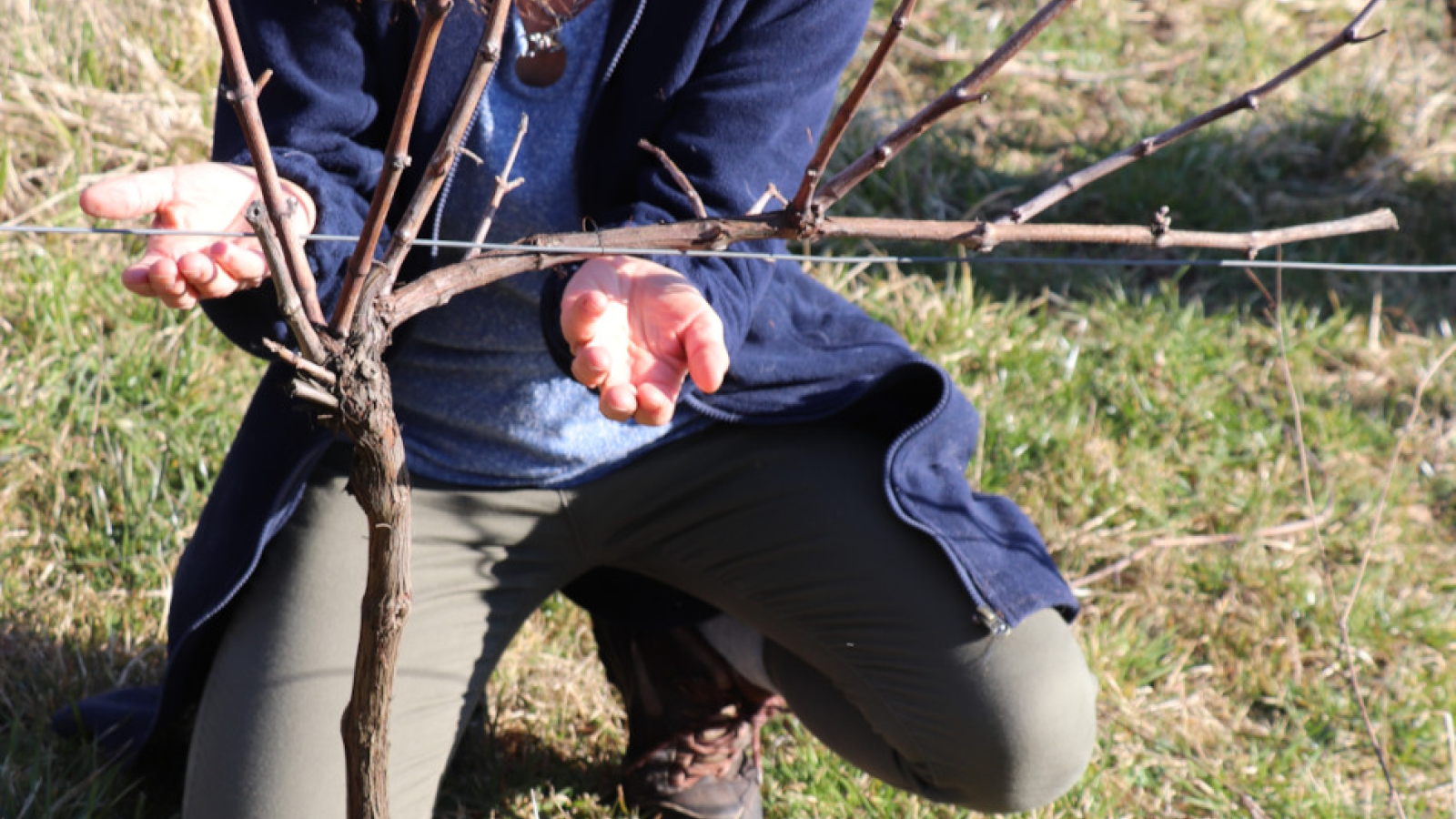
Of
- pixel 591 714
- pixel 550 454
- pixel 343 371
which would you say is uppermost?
pixel 343 371

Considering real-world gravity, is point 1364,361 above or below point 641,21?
below

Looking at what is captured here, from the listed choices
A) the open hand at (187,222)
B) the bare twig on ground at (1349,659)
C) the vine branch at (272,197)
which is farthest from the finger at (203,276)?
the bare twig on ground at (1349,659)

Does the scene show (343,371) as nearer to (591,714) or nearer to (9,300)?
(591,714)

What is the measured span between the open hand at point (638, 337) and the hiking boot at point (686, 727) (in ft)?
2.16

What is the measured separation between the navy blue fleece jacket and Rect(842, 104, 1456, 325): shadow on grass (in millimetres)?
1238

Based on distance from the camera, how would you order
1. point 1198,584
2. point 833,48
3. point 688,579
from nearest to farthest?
point 833,48 < point 688,579 < point 1198,584

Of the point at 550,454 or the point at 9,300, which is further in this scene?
the point at 9,300

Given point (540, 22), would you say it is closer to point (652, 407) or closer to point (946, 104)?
point (652, 407)

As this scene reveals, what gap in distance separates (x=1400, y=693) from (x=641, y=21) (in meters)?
1.53

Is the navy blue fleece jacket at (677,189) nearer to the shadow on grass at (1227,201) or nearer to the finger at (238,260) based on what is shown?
the finger at (238,260)

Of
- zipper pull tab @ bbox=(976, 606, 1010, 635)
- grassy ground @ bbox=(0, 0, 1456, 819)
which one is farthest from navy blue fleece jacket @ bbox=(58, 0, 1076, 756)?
grassy ground @ bbox=(0, 0, 1456, 819)

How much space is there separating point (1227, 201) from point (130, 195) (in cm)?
263

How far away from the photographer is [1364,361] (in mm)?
2691

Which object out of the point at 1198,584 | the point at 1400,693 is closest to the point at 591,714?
the point at 1198,584
